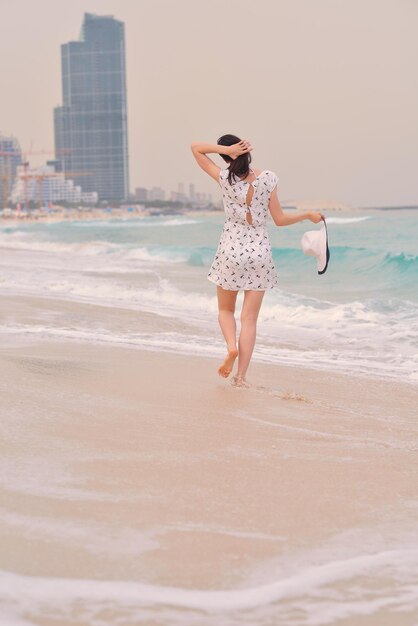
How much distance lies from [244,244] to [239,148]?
0.50 m

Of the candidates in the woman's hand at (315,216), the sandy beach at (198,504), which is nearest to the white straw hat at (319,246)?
the woman's hand at (315,216)

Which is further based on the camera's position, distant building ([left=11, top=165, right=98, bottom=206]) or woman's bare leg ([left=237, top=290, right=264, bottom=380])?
distant building ([left=11, top=165, right=98, bottom=206])

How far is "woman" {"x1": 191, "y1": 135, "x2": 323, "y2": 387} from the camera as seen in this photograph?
4625mm

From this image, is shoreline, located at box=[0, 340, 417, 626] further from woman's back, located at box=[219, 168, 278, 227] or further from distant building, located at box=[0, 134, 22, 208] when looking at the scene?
distant building, located at box=[0, 134, 22, 208]

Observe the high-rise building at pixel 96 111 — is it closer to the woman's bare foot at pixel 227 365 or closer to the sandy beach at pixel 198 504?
the woman's bare foot at pixel 227 365

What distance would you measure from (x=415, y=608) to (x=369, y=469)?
108cm

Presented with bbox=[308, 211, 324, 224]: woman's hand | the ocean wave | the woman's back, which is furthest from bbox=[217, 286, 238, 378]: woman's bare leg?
the ocean wave

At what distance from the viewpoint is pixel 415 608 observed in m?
1.98

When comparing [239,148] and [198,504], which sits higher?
[239,148]

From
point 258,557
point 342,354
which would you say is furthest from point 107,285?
point 258,557

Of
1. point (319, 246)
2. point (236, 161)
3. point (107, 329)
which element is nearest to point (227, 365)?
point (319, 246)

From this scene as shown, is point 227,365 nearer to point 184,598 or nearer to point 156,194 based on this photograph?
point 184,598

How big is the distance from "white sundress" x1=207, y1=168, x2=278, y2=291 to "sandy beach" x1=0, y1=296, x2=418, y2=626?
2.03 ft

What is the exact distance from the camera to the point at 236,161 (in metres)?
4.59
